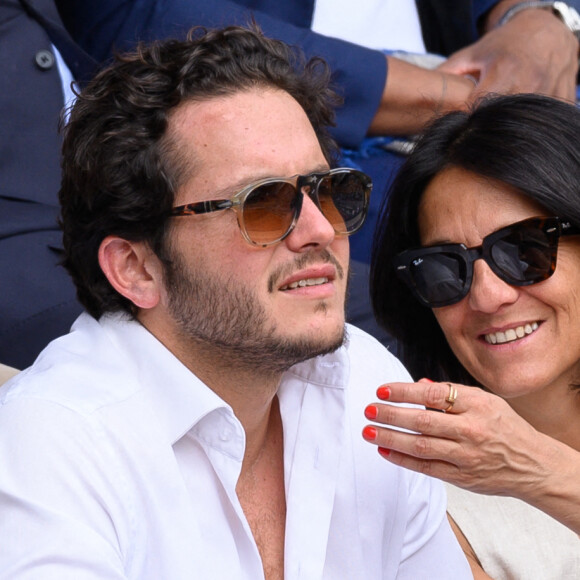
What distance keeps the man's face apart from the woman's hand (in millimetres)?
241

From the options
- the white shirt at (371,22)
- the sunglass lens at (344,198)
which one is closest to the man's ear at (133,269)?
the sunglass lens at (344,198)

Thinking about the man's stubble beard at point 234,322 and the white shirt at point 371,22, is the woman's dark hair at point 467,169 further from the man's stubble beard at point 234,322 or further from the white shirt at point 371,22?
the white shirt at point 371,22

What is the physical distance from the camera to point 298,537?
207cm

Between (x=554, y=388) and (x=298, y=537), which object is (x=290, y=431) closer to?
(x=298, y=537)

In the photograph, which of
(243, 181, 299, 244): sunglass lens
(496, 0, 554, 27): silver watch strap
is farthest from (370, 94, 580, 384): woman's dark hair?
(496, 0, 554, 27): silver watch strap

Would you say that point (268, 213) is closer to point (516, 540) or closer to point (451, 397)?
point (451, 397)

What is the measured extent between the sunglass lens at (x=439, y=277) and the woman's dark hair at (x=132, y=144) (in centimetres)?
54

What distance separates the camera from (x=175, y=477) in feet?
6.20

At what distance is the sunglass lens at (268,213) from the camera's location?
2041mm

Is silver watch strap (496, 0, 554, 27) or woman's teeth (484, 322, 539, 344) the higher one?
silver watch strap (496, 0, 554, 27)

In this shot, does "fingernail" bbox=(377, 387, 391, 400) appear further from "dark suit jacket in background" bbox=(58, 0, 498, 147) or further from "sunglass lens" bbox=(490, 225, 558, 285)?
"dark suit jacket in background" bbox=(58, 0, 498, 147)

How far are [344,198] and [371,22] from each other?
5.05 feet

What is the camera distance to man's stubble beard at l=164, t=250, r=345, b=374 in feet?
6.72

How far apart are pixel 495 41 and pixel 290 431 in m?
1.78
